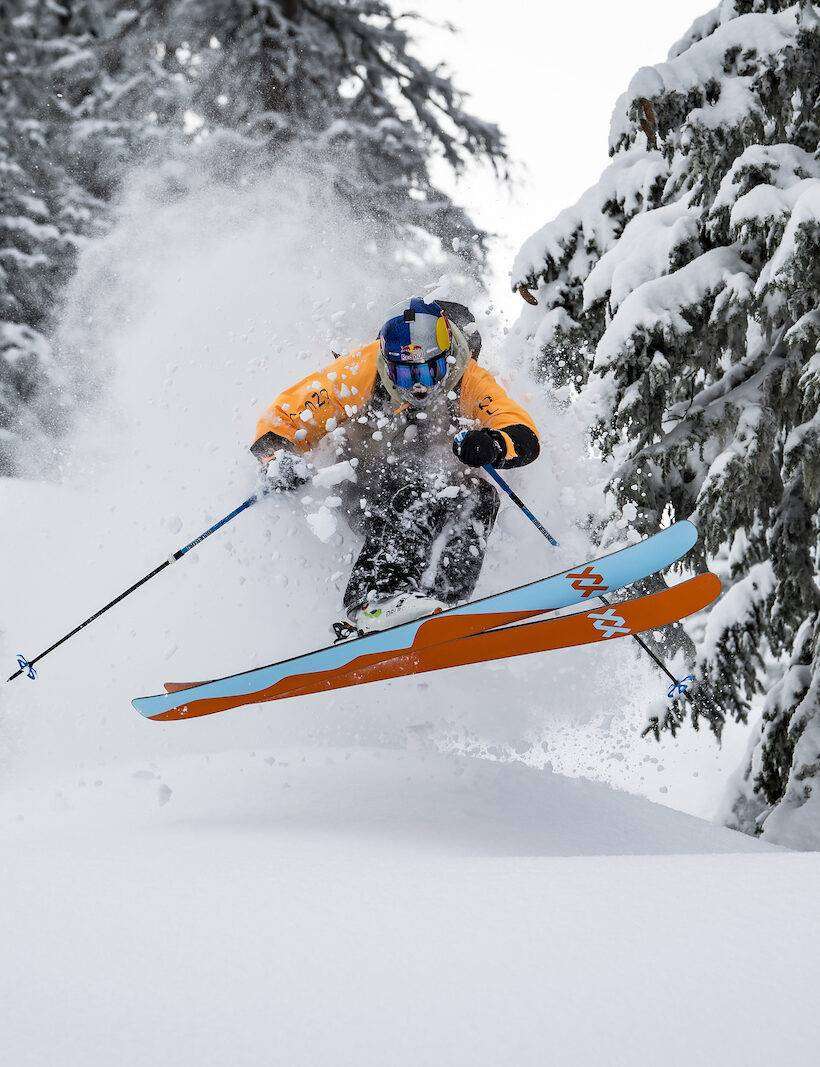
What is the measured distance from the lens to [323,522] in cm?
555

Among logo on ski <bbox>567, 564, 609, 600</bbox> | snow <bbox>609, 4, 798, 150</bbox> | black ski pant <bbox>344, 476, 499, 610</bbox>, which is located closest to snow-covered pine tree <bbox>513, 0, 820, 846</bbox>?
snow <bbox>609, 4, 798, 150</bbox>

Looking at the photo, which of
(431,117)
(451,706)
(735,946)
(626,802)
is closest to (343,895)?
(735,946)

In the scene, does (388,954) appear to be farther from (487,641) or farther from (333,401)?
(333,401)

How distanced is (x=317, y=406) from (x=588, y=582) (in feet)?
5.96

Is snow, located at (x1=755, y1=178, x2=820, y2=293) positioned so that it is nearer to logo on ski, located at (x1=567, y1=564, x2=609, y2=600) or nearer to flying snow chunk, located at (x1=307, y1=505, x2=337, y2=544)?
logo on ski, located at (x1=567, y1=564, x2=609, y2=600)

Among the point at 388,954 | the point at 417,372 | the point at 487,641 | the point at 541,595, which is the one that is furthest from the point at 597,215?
the point at 388,954

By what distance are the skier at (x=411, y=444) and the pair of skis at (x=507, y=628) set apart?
0.41 metres

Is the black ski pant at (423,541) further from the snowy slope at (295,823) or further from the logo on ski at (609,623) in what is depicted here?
the logo on ski at (609,623)

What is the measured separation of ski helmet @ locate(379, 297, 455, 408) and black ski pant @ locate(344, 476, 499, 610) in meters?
0.52

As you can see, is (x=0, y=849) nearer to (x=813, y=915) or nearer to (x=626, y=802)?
(x=813, y=915)

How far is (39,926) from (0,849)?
857 millimetres

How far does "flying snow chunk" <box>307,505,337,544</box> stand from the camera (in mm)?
5547

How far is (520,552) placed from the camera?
6070 millimetres

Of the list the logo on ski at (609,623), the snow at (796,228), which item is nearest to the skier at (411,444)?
the logo on ski at (609,623)
